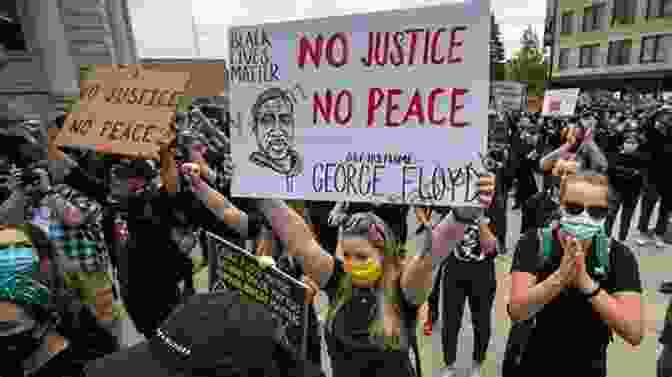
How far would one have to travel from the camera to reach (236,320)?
0.89 m

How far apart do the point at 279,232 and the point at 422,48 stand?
1.14 metres

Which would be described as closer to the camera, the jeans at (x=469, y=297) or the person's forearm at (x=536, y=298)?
the person's forearm at (x=536, y=298)

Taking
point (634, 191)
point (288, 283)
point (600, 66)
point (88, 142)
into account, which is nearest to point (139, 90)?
point (88, 142)

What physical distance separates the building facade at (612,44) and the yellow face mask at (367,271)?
37822mm

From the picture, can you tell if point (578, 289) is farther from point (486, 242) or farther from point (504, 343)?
point (504, 343)

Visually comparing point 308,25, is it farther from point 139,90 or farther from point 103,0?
point 103,0

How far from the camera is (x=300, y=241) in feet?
7.29

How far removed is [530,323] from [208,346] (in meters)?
1.68

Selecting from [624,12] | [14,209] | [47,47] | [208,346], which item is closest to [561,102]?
[14,209]

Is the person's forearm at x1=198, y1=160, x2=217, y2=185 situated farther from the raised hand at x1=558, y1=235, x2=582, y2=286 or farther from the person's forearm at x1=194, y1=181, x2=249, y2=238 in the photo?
the raised hand at x1=558, y1=235, x2=582, y2=286

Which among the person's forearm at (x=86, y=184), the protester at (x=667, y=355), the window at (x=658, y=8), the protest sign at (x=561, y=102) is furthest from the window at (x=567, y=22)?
the person's forearm at (x=86, y=184)

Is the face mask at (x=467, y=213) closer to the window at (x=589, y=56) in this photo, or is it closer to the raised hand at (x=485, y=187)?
the raised hand at (x=485, y=187)

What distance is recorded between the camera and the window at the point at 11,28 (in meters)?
13.9

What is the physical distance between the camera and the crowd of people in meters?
0.97
